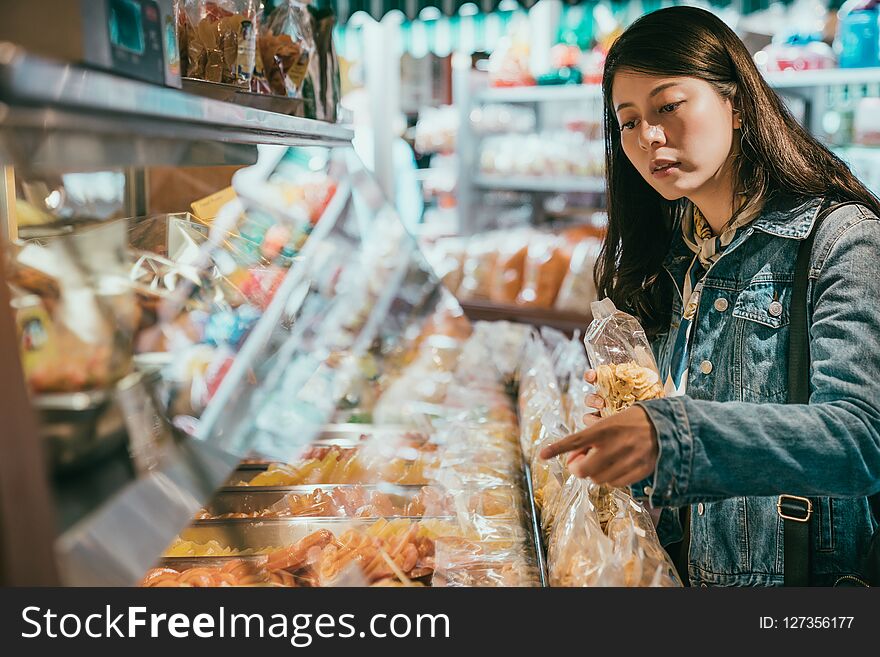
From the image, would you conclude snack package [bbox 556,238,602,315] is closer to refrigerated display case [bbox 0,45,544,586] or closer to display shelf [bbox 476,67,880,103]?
display shelf [bbox 476,67,880,103]

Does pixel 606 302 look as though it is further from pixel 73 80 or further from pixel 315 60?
pixel 73 80

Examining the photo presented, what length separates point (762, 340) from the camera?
152 cm

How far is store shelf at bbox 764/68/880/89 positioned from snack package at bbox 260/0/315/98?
122 inches

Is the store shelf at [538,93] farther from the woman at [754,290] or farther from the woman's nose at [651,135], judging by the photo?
the woman's nose at [651,135]

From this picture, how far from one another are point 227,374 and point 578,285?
2.98 metres

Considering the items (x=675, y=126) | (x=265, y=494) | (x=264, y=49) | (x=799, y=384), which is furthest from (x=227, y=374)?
(x=799, y=384)

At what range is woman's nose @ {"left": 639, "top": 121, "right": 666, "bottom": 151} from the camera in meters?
1.50

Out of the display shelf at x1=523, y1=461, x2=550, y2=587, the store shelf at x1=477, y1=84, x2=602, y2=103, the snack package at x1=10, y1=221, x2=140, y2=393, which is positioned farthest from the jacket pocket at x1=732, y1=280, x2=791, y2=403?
the store shelf at x1=477, y1=84, x2=602, y2=103

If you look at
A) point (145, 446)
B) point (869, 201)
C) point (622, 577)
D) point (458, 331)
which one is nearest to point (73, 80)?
point (145, 446)

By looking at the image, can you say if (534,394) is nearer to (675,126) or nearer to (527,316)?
(675,126)

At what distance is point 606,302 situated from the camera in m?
1.74

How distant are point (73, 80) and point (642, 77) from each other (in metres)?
1.03

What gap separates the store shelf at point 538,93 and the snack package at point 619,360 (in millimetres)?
3944

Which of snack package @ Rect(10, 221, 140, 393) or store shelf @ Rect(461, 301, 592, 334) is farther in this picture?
store shelf @ Rect(461, 301, 592, 334)
